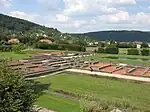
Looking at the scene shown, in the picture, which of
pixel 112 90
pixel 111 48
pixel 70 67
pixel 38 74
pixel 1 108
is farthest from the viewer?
pixel 111 48

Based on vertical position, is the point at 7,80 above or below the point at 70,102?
above

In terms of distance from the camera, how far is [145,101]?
49.7 feet

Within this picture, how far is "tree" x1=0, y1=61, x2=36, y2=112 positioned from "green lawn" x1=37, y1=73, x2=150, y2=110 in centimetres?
690

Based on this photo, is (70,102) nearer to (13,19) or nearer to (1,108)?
(1,108)

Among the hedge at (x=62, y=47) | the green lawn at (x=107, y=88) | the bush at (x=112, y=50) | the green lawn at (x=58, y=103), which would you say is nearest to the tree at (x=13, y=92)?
the green lawn at (x=58, y=103)

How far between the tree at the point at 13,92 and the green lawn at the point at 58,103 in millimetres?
3537

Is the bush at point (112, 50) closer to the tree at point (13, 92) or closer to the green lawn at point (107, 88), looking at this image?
the green lawn at point (107, 88)

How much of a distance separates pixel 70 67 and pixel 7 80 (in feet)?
65.3

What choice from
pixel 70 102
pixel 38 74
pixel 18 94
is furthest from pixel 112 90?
pixel 18 94

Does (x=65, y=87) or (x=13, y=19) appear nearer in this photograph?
(x=65, y=87)

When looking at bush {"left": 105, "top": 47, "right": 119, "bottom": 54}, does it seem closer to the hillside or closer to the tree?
the hillside

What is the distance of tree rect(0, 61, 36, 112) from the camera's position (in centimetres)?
845

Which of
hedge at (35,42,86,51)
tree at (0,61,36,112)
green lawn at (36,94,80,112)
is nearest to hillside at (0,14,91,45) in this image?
hedge at (35,42,86,51)

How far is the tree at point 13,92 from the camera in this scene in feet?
27.7
